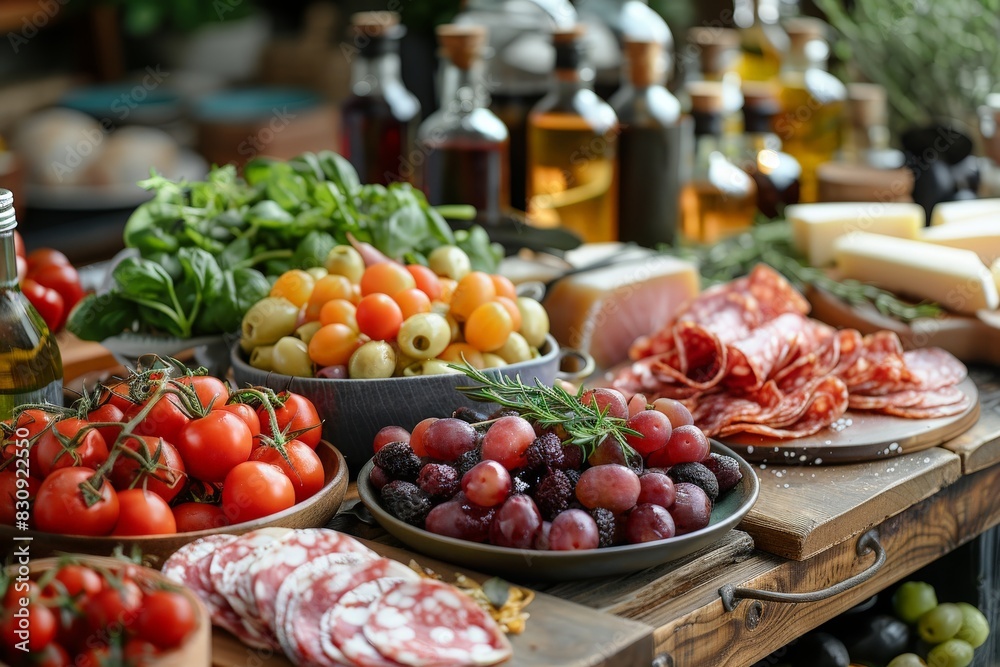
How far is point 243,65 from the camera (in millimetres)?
3678

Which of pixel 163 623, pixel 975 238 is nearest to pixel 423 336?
pixel 163 623

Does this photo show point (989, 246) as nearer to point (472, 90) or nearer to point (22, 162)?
point (472, 90)

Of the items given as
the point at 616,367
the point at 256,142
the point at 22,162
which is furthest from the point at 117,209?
the point at 616,367

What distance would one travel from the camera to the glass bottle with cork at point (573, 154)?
176 centimetres

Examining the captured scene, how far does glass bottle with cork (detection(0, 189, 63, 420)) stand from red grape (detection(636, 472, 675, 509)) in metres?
0.61

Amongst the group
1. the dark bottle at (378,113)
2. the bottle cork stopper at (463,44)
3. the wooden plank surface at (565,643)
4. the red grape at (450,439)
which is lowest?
the wooden plank surface at (565,643)

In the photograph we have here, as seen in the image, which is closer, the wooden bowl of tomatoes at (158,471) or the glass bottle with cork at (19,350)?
the wooden bowl of tomatoes at (158,471)

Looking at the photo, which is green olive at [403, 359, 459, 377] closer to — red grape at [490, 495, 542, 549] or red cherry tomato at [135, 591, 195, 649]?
red grape at [490, 495, 542, 549]

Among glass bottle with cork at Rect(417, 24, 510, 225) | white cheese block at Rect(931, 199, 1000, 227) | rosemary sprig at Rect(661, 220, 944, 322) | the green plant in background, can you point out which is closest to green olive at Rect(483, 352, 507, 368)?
glass bottle with cork at Rect(417, 24, 510, 225)

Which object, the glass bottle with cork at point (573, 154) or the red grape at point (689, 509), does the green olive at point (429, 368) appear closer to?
the red grape at point (689, 509)

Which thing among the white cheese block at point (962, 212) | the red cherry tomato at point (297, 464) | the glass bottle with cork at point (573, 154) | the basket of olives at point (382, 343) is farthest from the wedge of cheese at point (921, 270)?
the red cherry tomato at point (297, 464)

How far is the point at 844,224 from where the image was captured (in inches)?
68.9

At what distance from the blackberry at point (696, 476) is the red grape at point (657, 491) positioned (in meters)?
0.05
